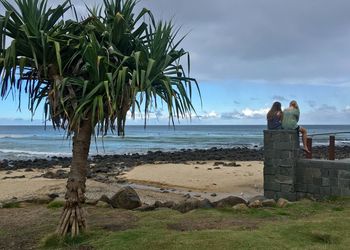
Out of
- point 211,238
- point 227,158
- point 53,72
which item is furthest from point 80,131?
point 227,158

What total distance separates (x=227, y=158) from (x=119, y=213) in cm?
2203

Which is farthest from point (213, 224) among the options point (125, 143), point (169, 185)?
point (125, 143)

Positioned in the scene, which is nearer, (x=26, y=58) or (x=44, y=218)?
(x=26, y=58)

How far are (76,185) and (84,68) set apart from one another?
1597mm

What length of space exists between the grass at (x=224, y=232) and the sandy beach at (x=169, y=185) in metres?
4.49

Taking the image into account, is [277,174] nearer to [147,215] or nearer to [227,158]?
[147,215]

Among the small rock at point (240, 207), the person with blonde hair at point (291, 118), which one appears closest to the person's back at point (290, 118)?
the person with blonde hair at point (291, 118)

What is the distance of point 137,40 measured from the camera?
6.23 metres

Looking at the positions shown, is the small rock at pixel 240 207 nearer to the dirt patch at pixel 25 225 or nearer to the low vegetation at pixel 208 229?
the low vegetation at pixel 208 229

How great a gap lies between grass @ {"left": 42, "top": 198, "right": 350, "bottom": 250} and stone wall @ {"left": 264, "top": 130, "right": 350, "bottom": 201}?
2000 millimetres

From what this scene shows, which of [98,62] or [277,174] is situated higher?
[98,62]

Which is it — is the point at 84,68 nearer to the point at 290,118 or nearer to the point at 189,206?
the point at 189,206

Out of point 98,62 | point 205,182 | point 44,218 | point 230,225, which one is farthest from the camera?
point 205,182

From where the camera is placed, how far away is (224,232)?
20.2ft
